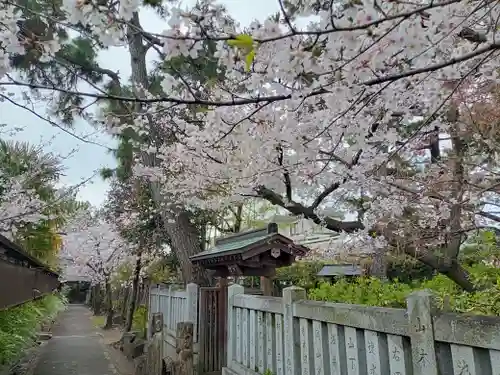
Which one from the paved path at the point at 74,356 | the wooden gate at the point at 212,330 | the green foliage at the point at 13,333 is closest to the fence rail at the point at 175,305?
the wooden gate at the point at 212,330

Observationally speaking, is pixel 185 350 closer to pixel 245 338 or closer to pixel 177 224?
pixel 245 338

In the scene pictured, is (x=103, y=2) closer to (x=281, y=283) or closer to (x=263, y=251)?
(x=263, y=251)

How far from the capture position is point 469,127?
469 cm

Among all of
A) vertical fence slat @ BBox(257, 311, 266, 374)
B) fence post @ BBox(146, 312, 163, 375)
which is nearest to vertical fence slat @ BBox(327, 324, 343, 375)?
vertical fence slat @ BBox(257, 311, 266, 374)

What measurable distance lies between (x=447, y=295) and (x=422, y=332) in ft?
2.30

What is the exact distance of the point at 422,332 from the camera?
2258 millimetres

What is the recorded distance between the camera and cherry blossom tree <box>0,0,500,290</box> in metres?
2.06

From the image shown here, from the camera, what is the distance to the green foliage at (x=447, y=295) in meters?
2.48

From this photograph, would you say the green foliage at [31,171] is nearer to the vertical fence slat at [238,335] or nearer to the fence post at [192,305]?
the fence post at [192,305]

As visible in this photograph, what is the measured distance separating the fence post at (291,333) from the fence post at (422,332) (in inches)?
60.2

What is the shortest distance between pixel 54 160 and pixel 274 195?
677 cm

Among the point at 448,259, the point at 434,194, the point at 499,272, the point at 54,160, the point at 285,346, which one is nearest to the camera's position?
the point at 499,272

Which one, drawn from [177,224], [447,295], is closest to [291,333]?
[447,295]

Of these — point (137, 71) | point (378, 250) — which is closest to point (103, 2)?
point (378, 250)
